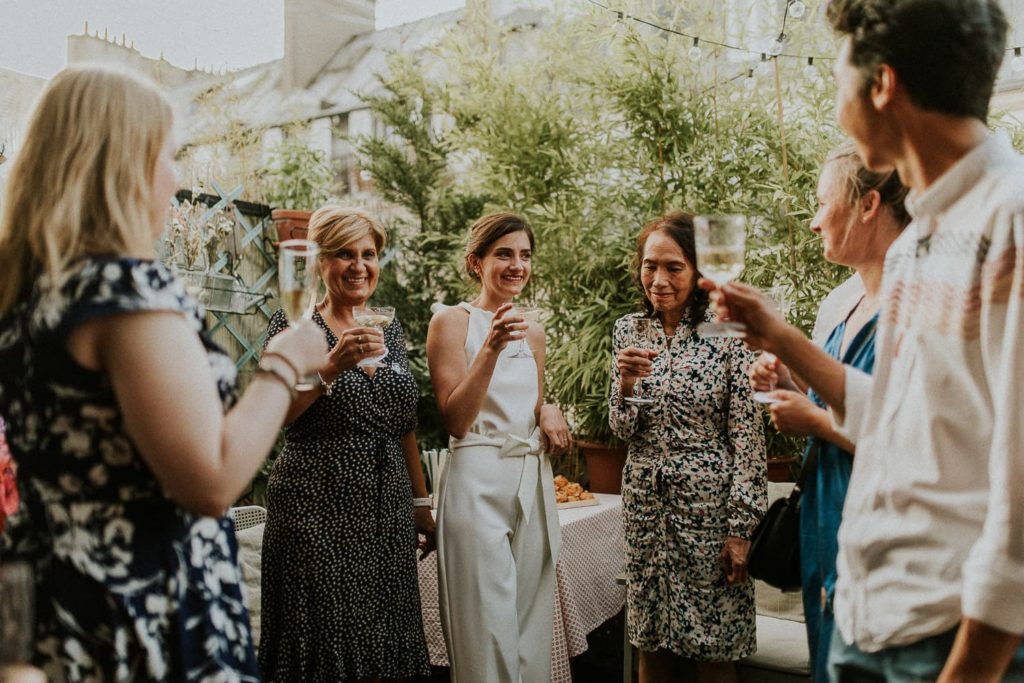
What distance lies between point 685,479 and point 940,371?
154 cm

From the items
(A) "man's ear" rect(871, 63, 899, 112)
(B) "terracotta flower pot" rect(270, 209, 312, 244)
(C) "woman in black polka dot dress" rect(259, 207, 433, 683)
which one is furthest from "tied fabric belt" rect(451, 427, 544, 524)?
(B) "terracotta flower pot" rect(270, 209, 312, 244)

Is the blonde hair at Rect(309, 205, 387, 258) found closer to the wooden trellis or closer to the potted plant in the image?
the wooden trellis

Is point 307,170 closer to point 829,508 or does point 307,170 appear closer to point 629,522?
Result: point 629,522

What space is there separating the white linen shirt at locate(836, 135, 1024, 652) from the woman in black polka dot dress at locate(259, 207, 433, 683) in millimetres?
1496

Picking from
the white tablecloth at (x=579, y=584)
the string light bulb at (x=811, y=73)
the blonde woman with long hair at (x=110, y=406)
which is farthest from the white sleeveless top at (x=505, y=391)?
the string light bulb at (x=811, y=73)

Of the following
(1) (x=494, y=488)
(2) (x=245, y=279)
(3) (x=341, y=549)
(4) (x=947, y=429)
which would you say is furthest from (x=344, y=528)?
(2) (x=245, y=279)

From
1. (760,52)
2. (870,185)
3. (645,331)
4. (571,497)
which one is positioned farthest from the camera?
(760,52)

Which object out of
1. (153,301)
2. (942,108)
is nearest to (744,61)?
(942,108)

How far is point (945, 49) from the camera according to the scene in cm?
110

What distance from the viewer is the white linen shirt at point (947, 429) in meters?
0.98

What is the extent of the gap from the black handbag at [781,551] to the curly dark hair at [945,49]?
3.44 feet

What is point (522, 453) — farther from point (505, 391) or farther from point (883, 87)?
point (883, 87)

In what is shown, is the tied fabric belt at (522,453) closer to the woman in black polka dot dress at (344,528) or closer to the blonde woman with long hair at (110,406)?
the woman in black polka dot dress at (344,528)

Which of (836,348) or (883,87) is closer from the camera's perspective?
(883,87)
